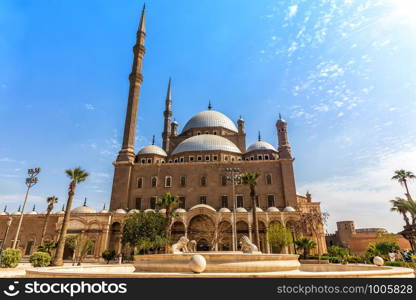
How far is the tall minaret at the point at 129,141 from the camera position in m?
33.7

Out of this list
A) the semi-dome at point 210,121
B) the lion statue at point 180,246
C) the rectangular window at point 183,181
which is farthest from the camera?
the semi-dome at point 210,121

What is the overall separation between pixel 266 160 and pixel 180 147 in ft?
42.8

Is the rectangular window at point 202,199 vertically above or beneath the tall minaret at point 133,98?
beneath

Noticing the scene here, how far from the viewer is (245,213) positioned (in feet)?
97.0

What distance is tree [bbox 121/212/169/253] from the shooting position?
24.0m

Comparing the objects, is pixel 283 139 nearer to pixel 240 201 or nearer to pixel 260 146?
pixel 260 146

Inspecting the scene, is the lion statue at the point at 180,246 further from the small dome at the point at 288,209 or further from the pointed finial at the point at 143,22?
the pointed finial at the point at 143,22

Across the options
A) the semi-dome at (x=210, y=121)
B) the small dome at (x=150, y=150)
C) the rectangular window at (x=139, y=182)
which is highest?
the semi-dome at (x=210, y=121)

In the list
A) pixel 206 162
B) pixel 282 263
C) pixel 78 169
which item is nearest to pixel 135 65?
pixel 206 162

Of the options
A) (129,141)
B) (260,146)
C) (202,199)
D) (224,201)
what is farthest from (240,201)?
(129,141)

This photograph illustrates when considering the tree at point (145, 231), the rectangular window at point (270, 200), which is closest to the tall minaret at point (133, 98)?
the tree at point (145, 231)

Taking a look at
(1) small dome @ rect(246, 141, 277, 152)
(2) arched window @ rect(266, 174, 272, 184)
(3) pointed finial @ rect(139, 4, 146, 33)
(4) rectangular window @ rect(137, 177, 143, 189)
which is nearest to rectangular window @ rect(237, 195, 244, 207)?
(2) arched window @ rect(266, 174, 272, 184)

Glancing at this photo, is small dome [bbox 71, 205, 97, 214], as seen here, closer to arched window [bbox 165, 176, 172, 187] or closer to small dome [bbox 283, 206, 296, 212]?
arched window [bbox 165, 176, 172, 187]

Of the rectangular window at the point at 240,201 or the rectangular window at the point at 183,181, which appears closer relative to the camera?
the rectangular window at the point at 240,201
